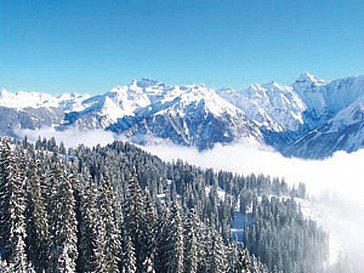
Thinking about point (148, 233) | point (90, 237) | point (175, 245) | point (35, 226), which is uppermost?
point (35, 226)

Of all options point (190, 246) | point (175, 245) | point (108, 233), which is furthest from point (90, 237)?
point (190, 246)

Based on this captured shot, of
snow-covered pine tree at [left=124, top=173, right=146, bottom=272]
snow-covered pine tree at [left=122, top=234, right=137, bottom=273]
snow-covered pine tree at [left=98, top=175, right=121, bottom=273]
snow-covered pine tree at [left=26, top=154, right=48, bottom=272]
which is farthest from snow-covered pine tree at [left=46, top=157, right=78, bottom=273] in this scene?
snow-covered pine tree at [left=124, top=173, right=146, bottom=272]

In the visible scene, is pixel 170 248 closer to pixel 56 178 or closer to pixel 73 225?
pixel 73 225

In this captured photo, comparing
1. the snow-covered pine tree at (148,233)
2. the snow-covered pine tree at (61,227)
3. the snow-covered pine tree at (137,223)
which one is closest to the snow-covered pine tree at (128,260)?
the snow-covered pine tree at (148,233)

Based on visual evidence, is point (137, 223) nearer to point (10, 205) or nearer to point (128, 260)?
point (128, 260)

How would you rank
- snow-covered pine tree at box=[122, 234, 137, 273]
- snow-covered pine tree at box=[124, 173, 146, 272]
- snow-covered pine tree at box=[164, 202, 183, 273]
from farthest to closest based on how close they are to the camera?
snow-covered pine tree at box=[124, 173, 146, 272]
snow-covered pine tree at box=[164, 202, 183, 273]
snow-covered pine tree at box=[122, 234, 137, 273]

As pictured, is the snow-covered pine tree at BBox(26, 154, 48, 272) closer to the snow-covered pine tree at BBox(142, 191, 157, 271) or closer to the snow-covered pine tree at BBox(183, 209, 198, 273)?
the snow-covered pine tree at BBox(142, 191, 157, 271)

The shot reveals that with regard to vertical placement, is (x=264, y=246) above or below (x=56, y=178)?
below

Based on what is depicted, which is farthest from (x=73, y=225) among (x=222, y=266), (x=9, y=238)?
(x=222, y=266)

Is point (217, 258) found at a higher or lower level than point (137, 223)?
lower

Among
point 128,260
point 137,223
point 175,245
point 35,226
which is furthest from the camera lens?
point 137,223

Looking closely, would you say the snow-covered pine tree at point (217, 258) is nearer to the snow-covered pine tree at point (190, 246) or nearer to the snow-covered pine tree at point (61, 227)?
the snow-covered pine tree at point (190, 246)

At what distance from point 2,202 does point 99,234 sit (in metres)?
14.7

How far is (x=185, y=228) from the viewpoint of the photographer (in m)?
74.2
